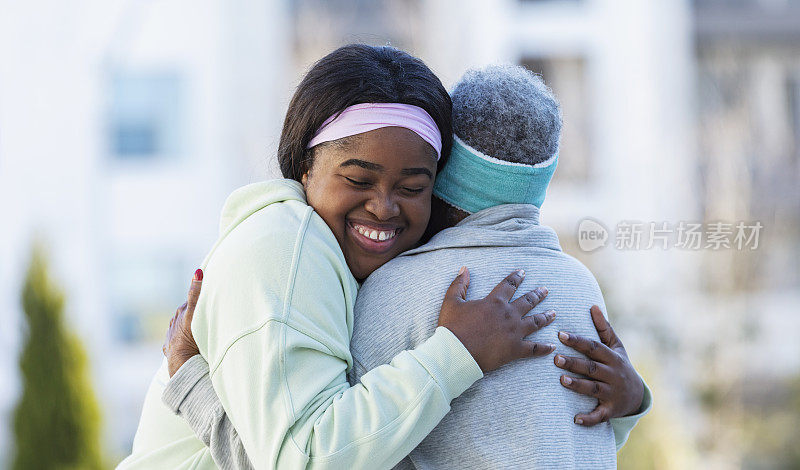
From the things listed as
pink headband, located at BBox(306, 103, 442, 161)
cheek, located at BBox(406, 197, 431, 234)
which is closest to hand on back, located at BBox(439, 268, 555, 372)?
cheek, located at BBox(406, 197, 431, 234)

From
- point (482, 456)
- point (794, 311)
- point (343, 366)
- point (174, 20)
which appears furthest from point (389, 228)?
point (794, 311)

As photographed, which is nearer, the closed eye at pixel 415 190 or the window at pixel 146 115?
the closed eye at pixel 415 190

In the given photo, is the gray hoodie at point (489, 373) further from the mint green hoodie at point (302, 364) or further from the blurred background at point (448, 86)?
the blurred background at point (448, 86)

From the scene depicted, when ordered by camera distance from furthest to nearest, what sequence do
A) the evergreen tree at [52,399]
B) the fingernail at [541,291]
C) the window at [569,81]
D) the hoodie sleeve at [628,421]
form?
the window at [569,81]
the evergreen tree at [52,399]
the hoodie sleeve at [628,421]
the fingernail at [541,291]

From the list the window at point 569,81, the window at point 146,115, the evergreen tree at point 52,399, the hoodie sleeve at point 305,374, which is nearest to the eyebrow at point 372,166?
the hoodie sleeve at point 305,374

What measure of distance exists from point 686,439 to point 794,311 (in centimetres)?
659

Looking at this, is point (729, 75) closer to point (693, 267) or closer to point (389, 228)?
point (693, 267)

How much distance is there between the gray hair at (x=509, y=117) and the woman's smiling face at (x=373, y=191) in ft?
0.39

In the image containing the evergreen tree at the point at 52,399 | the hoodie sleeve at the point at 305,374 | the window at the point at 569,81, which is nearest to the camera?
the hoodie sleeve at the point at 305,374

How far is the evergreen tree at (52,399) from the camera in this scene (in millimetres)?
6980

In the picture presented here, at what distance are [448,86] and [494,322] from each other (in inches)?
261

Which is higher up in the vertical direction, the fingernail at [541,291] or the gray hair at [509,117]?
the gray hair at [509,117]

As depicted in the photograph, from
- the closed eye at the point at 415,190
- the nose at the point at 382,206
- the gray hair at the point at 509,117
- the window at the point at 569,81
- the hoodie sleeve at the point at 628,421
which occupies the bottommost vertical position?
the window at the point at 569,81

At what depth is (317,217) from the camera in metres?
1.90
